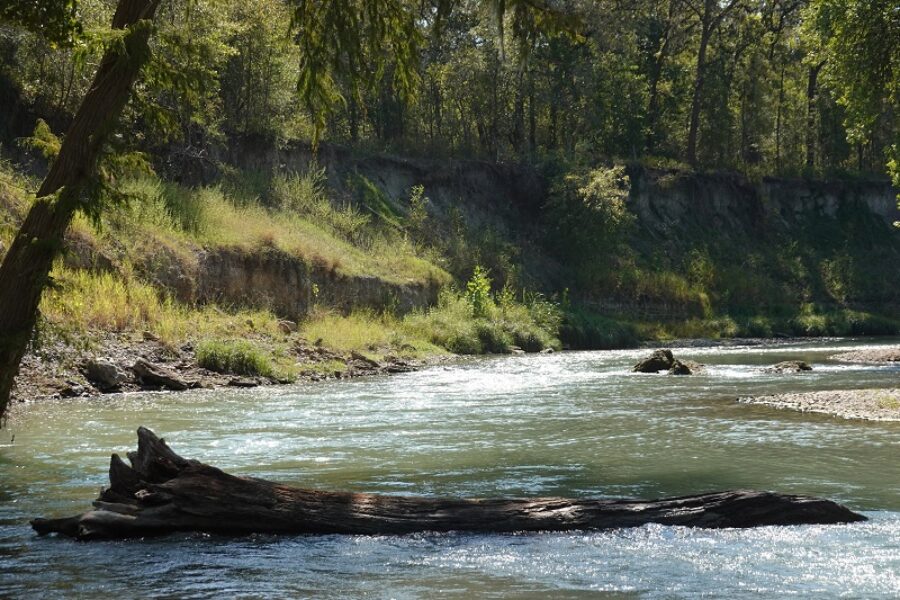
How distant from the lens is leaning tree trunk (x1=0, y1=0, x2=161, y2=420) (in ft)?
31.9

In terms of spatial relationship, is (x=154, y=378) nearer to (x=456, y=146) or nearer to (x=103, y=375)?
(x=103, y=375)

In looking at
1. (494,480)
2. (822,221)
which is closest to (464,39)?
(822,221)

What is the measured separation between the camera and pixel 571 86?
58.0 m

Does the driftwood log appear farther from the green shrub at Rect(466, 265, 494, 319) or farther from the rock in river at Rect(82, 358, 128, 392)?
the green shrub at Rect(466, 265, 494, 319)

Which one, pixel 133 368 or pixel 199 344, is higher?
pixel 199 344

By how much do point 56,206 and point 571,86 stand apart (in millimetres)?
50518

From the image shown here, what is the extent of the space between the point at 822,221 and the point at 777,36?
11715mm

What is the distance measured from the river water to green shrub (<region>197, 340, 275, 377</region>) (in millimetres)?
1445

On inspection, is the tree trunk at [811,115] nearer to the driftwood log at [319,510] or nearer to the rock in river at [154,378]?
the rock in river at [154,378]

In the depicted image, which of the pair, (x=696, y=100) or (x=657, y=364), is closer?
(x=657, y=364)

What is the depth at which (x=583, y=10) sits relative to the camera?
57812 mm

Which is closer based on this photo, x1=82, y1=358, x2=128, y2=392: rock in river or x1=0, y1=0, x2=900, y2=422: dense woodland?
x1=0, y1=0, x2=900, y2=422: dense woodland

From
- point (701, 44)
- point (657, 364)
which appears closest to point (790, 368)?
point (657, 364)

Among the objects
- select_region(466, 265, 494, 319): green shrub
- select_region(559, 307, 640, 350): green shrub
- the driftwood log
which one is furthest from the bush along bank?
the driftwood log
